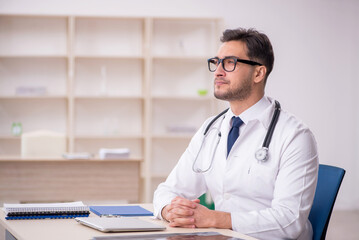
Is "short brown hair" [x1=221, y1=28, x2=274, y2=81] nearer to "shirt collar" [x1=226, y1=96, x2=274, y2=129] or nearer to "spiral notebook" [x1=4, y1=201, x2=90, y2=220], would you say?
"shirt collar" [x1=226, y1=96, x2=274, y2=129]

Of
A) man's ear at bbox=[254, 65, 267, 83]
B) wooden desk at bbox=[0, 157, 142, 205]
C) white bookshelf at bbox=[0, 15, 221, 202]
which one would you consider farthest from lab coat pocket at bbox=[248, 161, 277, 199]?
white bookshelf at bbox=[0, 15, 221, 202]

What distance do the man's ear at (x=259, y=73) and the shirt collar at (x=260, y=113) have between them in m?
0.09

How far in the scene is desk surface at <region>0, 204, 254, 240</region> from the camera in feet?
5.17

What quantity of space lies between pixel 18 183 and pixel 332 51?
4451 millimetres

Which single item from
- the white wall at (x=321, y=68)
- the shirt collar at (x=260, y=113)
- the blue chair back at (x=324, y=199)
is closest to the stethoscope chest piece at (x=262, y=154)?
the shirt collar at (x=260, y=113)

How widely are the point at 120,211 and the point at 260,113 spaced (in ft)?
2.39

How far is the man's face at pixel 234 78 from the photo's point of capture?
86.0 inches

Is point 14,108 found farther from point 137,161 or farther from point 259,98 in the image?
point 259,98

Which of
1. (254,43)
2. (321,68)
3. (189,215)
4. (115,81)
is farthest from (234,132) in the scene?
(321,68)

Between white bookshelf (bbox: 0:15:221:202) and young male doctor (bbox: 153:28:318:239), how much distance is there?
4.05m

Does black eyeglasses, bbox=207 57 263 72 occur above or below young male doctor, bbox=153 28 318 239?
above

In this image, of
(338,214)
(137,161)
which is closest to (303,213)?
(137,161)

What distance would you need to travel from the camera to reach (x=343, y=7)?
6.86 metres

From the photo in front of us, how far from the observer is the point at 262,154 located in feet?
6.48
